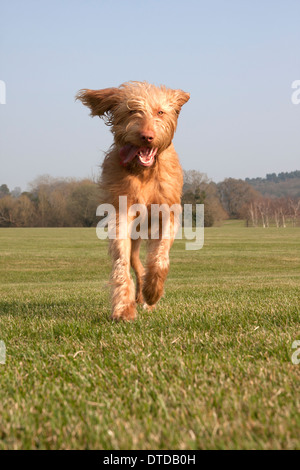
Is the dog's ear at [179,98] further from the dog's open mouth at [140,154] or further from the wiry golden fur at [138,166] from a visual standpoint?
the dog's open mouth at [140,154]

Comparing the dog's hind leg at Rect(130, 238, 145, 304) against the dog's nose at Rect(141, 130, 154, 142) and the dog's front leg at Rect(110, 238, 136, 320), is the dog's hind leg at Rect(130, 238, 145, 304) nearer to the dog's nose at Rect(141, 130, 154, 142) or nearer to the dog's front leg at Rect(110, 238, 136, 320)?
the dog's front leg at Rect(110, 238, 136, 320)

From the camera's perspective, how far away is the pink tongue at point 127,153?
5.20 metres

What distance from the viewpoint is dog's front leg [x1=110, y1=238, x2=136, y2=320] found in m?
5.17

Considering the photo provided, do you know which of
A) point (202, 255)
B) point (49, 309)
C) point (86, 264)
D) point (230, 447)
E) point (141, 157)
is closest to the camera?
point (230, 447)

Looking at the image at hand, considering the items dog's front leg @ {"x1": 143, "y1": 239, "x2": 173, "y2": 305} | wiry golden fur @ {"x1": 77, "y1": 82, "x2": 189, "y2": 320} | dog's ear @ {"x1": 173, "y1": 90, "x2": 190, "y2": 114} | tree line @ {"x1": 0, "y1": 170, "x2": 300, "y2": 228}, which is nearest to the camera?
wiry golden fur @ {"x1": 77, "y1": 82, "x2": 189, "y2": 320}

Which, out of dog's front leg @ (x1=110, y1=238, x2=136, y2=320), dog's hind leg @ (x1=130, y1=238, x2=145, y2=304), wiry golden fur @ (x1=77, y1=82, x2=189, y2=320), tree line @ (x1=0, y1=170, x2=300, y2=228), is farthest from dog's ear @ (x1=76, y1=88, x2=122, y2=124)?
tree line @ (x1=0, y1=170, x2=300, y2=228)

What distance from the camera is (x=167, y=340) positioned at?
393cm

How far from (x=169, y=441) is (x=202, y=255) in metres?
32.2

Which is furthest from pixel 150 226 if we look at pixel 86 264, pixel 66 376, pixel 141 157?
pixel 86 264

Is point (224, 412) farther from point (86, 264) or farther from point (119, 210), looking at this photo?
point (86, 264)

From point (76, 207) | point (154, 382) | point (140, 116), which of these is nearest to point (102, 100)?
point (140, 116)

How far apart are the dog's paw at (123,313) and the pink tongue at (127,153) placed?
4.83 ft

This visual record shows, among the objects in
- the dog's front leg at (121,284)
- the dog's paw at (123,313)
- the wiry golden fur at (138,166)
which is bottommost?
the dog's paw at (123,313)

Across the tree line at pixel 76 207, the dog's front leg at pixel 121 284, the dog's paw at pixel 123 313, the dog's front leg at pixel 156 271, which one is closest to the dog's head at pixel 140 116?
the dog's front leg at pixel 121 284
